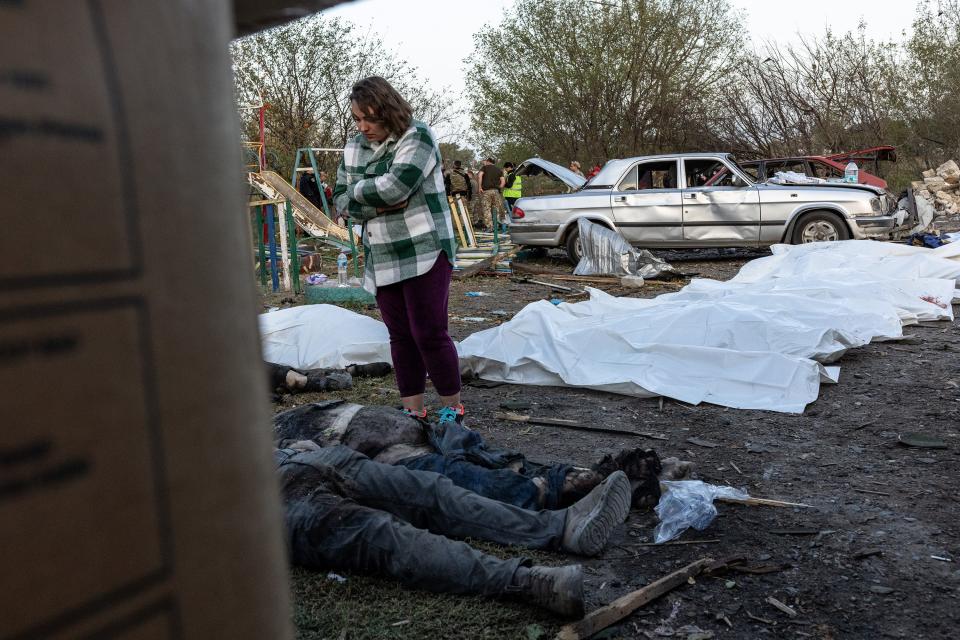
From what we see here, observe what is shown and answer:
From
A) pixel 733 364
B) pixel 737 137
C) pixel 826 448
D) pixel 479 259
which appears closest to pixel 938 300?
pixel 733 364

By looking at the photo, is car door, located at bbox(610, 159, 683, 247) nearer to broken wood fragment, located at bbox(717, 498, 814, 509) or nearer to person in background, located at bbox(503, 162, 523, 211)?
person in background, located at bbox(503, 162, 523, 211)

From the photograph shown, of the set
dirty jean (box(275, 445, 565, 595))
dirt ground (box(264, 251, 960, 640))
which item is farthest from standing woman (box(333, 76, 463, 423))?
dirty jean (box(275, 445, 565, 595))

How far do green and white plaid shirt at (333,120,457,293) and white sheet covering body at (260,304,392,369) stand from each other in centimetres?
177

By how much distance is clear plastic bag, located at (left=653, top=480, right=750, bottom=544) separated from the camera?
2.82 m

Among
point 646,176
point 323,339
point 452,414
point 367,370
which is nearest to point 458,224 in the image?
point 646,176

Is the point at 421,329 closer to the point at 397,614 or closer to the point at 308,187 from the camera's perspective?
the point at 397,614

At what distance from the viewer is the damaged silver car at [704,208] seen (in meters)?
11.0

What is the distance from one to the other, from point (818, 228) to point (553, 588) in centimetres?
1016

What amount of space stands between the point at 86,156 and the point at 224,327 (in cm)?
8

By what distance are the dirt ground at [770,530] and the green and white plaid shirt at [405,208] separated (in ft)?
3.49

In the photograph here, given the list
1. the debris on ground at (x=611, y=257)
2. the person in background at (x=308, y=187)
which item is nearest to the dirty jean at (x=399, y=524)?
the debris on ground at (x=611, y=257)

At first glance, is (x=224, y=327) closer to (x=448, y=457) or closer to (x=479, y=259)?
(x=448, y=457)

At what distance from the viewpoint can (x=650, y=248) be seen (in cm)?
1175

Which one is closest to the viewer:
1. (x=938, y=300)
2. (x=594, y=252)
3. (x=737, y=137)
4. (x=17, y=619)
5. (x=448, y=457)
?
(x=17, y=619)
